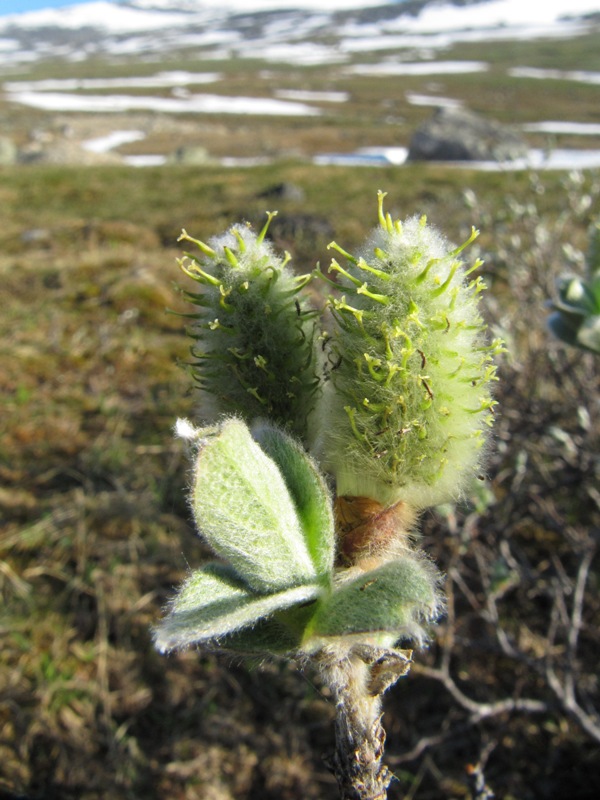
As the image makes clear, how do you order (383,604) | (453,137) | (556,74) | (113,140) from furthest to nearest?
1. (556,74)
2. (113,140)
3. (453,137)
4. (383,604)

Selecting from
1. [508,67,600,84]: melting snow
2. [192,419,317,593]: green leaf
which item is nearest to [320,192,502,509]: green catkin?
[192,419,317,593]: green leaf

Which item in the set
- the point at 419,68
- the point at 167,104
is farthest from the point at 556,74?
the point at 167,104

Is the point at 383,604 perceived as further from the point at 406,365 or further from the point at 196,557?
the point at 196,557

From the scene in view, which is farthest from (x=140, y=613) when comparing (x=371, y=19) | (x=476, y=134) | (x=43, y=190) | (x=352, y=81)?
(x=371, y=19)

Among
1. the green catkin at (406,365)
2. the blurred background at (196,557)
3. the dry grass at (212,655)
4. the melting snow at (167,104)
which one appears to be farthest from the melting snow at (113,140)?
the green catkin at (406,365)

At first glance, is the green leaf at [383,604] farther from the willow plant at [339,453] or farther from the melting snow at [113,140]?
the melting snow at [113,140]

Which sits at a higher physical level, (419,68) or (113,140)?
(113,140)

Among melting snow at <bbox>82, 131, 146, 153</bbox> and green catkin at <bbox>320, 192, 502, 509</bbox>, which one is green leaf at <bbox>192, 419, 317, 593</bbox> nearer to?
green catkin at <bbox>320, 192, 502, 509</bbox>

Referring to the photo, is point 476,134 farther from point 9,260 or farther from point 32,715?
point 32,715
